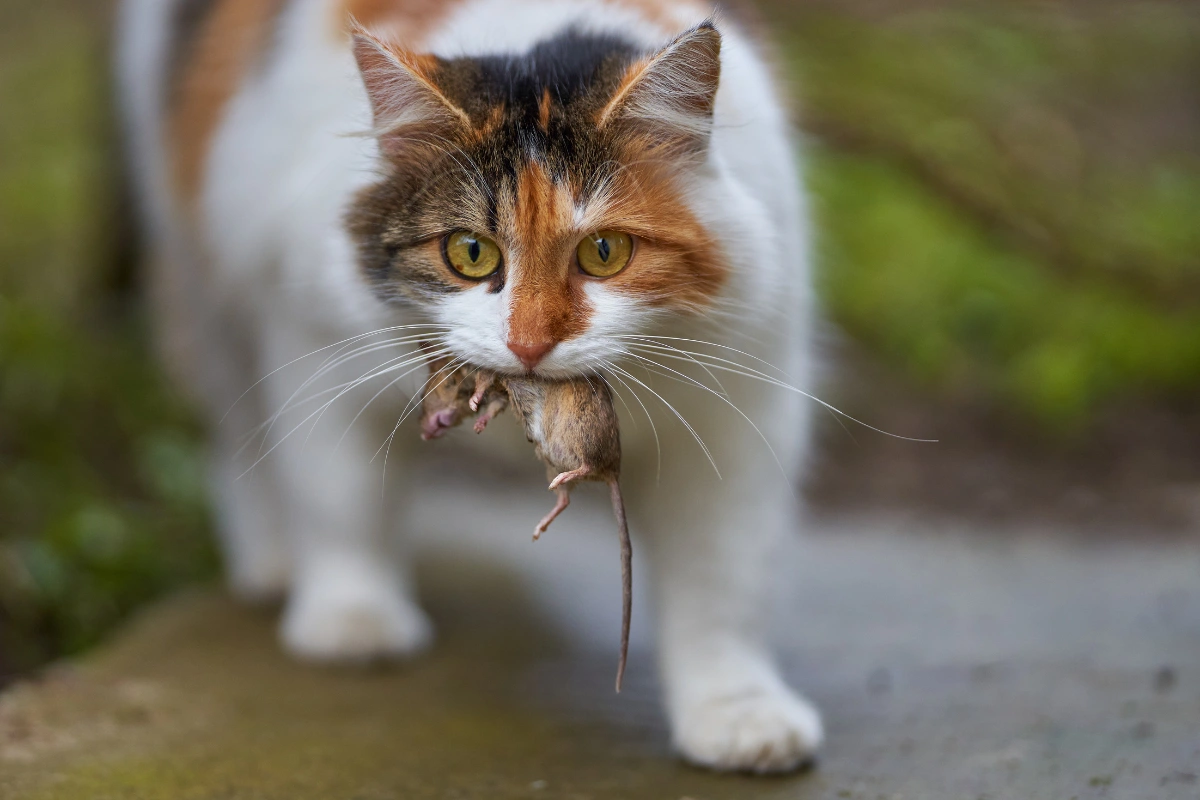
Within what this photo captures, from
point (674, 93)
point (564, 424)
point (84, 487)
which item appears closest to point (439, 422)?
point (564, 424)

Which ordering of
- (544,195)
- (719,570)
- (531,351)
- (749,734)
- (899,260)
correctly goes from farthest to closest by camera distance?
(899,260) < (719,570) < (749,734) < (544,195) < (531,351)

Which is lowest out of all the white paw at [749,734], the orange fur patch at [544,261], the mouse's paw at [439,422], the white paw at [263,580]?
the white paw at [263,580]

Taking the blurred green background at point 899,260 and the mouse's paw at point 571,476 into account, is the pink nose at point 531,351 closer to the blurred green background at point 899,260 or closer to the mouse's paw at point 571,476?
the mouse's paw at point 571,476

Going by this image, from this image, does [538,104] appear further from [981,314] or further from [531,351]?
[981,314]

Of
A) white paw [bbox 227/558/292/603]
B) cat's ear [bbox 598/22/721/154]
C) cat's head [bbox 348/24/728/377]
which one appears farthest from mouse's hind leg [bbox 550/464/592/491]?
white paw [bbox 227/558/292/603]

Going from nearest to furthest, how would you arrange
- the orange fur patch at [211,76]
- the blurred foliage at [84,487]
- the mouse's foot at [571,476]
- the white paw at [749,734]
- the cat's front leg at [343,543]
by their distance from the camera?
the mouse's foot at [571,476], the white paw at [749,734], the cat's front leg at [343,543], the orange fur patch at [211,76], the blurred foliage at [84,487]

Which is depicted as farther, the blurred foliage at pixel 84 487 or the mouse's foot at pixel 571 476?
the blurred foliage at pixel 84 487

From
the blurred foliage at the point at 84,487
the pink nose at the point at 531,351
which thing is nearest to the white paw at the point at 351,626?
the blurred foliage at the point at 84,487
